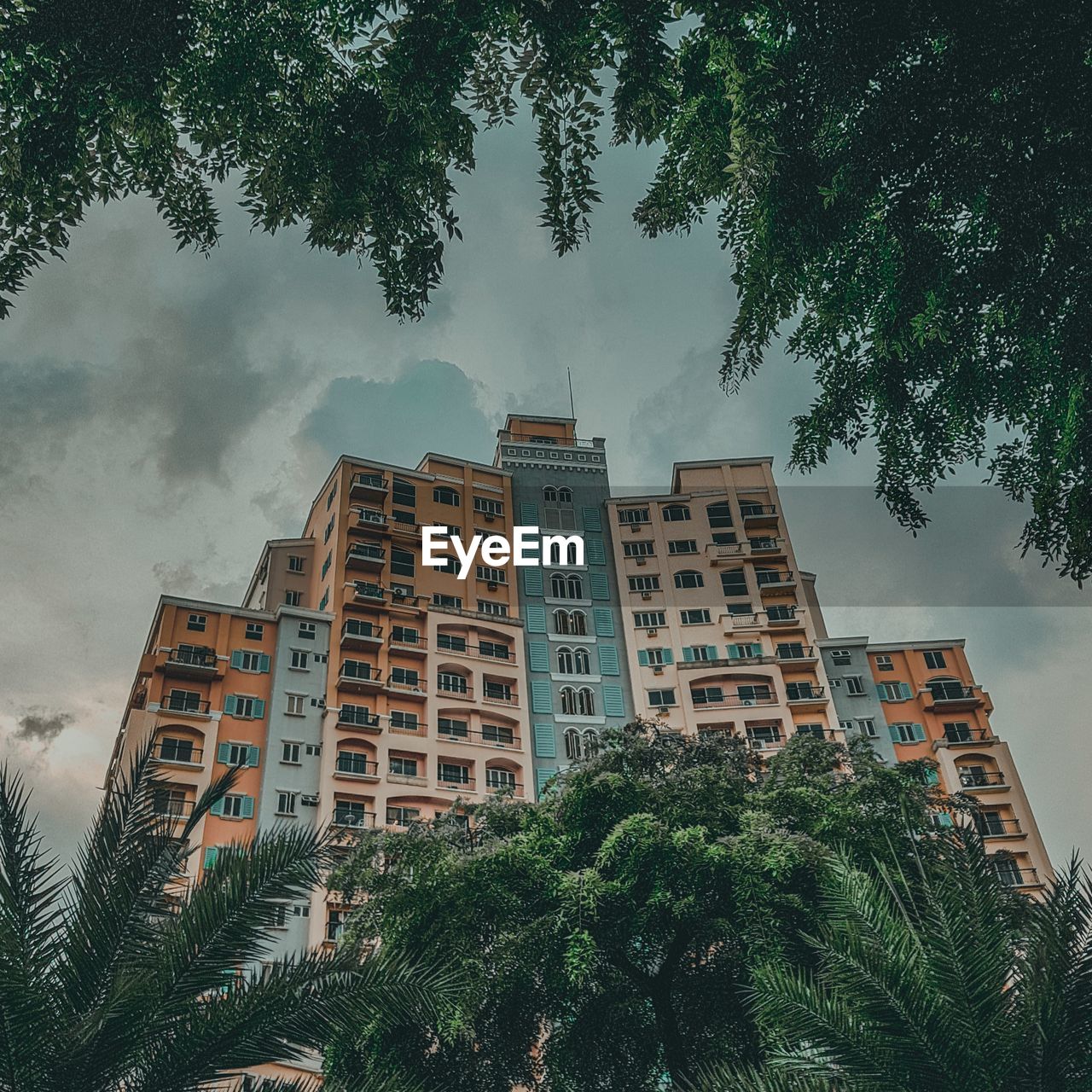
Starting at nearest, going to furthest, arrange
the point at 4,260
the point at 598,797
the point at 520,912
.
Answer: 1. the point at 4,260
2. the point at 520,912
3. the point at 598,797

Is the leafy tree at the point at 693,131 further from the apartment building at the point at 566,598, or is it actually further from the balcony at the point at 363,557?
the balcony at the point at 363,557

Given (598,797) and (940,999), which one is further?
(598,797)

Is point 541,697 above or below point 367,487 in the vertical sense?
below

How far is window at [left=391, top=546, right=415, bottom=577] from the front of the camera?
4741cm

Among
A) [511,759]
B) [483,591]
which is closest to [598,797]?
[511,759]

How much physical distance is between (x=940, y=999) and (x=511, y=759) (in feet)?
122

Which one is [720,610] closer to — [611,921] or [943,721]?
[943,721]

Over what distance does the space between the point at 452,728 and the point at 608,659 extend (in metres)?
8.62

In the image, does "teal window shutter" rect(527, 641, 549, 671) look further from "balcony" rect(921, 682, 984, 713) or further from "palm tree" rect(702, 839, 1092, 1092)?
"palm tree" rect(702, 839, 1092, 1092)

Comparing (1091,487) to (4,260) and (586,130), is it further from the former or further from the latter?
(4,260)

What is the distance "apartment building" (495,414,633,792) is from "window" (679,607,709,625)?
10.0 ft

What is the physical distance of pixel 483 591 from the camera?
48.9 metres

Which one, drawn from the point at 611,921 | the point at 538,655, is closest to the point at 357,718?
the point at 538,655

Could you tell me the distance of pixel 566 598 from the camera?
50.2 metres
